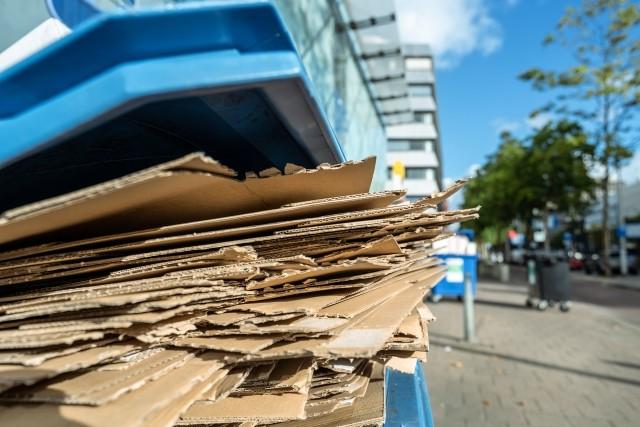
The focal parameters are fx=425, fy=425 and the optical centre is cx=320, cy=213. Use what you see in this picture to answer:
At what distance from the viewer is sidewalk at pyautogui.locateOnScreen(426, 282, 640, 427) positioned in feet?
13.0

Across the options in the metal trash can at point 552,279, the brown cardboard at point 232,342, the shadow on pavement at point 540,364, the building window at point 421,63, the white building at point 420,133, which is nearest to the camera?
the brown cardboard at point 232,342

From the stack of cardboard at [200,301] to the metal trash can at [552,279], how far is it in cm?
917

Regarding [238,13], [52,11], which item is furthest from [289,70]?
[52,11]

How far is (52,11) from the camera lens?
131 cm

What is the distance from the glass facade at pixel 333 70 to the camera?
4133 millimetres

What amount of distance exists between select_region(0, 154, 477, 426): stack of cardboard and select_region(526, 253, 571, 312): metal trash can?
9168 millimetres

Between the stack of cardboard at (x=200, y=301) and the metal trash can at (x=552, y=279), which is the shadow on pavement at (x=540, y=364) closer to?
the metal trash can at (x=552, y=279)

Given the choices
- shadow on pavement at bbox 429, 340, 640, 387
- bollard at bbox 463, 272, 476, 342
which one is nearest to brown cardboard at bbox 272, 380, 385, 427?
shadow on pavement at bbox 429, 340, 640, 387

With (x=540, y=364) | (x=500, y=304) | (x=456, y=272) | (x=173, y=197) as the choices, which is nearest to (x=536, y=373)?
(x=540, y=364)

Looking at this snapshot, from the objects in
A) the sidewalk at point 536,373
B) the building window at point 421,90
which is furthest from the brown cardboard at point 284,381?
the building window at point 421,90

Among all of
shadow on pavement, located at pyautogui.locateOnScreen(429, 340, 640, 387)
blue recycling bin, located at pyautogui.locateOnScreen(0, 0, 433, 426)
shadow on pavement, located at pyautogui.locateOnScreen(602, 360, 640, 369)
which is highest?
blue recycling bin, located at pyautogui.locateOnScreen(0, 0, 433, 426)

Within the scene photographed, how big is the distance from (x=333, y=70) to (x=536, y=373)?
14.9 feet

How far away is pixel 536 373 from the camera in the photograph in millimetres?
5188

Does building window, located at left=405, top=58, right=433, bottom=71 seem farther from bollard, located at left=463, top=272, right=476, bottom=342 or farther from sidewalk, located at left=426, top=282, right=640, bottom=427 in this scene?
bollard, located at left=463, top=272, right=476, bottom=342
